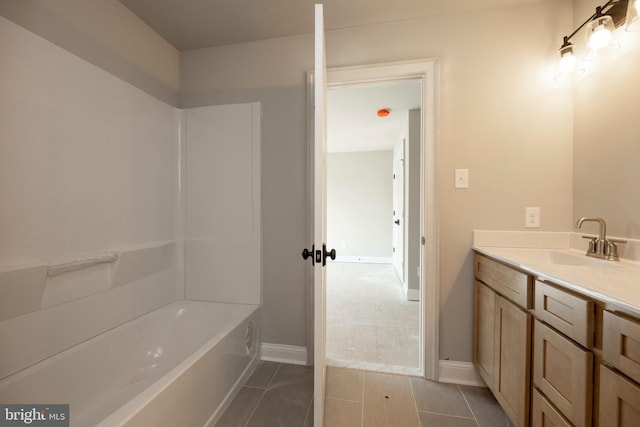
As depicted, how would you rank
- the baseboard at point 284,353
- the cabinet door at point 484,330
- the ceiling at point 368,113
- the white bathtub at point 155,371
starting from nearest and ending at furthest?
the white bathtub at point 155,371 < the cabinet door at point 484,330 < the baseboard at point 284,353 < the ceiling at point 368,113

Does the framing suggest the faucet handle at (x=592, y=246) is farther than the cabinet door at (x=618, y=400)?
Yes

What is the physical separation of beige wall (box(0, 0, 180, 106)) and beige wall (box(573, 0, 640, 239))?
2.72m

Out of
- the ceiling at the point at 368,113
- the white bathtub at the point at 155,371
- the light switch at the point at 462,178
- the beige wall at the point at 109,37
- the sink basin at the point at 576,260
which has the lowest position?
the white bathtub at the point at 155,371

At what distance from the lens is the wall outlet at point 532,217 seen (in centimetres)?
148

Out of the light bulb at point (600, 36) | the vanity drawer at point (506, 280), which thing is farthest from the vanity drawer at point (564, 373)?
the light bulb at point (600, 36)

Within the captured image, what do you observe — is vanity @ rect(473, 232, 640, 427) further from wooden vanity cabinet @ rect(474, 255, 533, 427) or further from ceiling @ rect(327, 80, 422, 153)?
ceiling @ rect(327, 80, 422, 153)

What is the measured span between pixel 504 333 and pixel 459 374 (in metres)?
0.58

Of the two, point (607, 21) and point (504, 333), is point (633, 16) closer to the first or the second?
point (607, 21)

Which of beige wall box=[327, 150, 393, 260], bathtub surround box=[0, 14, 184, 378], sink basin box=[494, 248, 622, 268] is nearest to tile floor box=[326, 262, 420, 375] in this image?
sink basin box=[494, 248, 622, 268]

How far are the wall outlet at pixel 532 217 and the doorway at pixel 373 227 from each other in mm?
1115

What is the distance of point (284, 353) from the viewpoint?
1.78 metres

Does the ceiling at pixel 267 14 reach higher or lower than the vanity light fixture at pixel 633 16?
higher

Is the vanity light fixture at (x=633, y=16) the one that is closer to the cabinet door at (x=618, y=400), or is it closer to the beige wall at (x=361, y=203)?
the cabinet door at (x=618, y=400)

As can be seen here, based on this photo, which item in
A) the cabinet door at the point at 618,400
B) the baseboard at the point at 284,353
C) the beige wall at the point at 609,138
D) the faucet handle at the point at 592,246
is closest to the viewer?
the cabinet door at the point at 618,400
